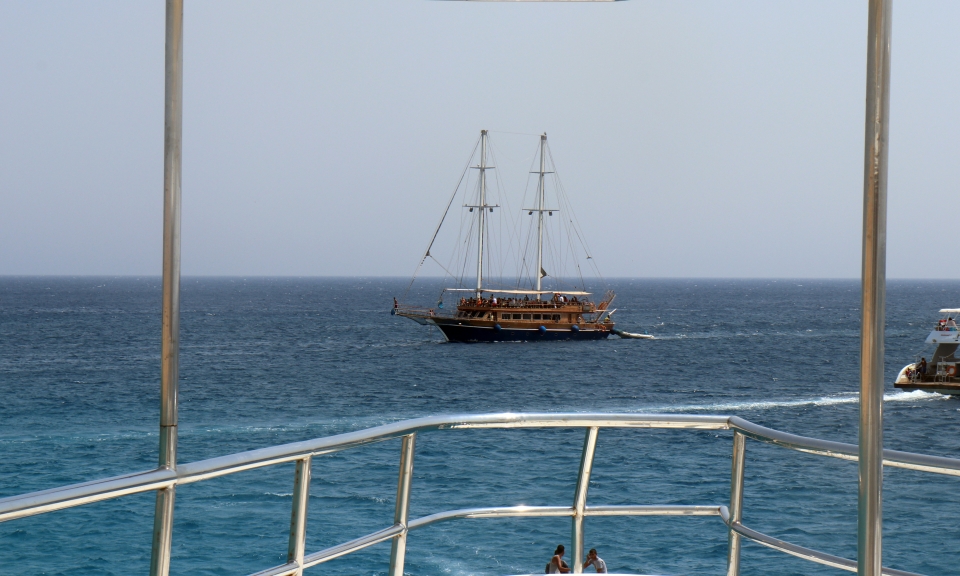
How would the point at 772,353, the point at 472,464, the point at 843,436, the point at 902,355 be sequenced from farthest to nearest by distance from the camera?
the point at 772,353 → the point at 902,355 → the point at 843,436 → the point at 472,464

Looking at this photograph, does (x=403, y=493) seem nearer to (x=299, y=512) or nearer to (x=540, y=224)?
(x=299, y=512)

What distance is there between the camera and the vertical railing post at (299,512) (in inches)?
89.2

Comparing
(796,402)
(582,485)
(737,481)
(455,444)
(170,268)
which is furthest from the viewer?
(796,402)

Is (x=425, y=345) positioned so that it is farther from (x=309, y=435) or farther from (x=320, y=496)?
(x=320, y=496)

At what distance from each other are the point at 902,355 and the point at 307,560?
65555mm

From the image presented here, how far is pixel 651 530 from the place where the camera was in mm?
20906

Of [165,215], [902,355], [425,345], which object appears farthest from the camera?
[425,345]

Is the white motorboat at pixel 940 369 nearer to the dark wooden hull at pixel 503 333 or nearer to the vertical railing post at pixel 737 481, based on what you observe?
the dark wooden hull at pixel 503 333

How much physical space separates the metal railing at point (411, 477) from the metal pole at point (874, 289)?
0.80ft

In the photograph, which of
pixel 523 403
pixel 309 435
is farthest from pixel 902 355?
pixel 309 435

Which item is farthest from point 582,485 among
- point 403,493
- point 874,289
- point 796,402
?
point 796,402

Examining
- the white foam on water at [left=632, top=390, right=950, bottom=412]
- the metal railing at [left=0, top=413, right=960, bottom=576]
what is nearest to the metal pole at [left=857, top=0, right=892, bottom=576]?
the metal railing at [left=0, top=413, right=960, bottom=576]

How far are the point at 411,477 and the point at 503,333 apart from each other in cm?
7096

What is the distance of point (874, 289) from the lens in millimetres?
1870
